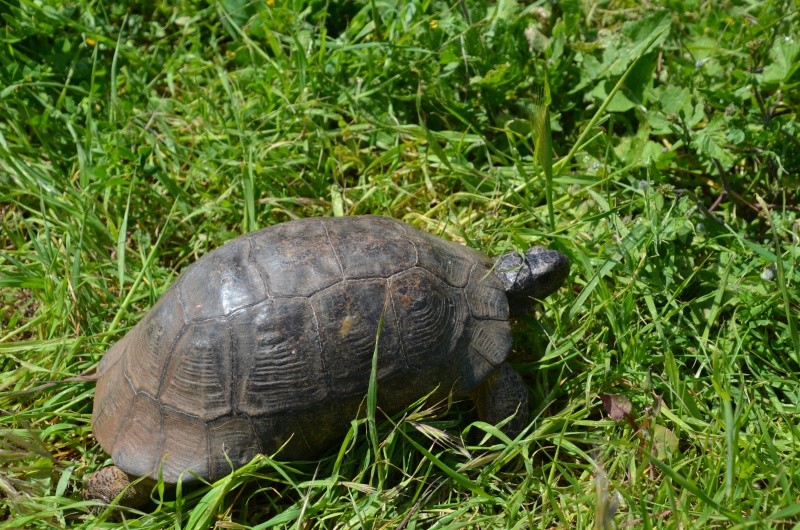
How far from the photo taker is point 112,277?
13.9ft

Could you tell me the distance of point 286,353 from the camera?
3096mm

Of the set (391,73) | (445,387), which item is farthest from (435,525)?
(391,73)

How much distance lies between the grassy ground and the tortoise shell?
0.19 meters

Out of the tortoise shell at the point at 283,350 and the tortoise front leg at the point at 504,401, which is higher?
the tortoise shell at the point at 283,350

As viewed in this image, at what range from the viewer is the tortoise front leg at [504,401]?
343cm

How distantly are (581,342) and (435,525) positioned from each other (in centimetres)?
123

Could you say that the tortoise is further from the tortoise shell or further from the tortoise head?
the tortoise head

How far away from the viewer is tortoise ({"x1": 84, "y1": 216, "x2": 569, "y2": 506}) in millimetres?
3109

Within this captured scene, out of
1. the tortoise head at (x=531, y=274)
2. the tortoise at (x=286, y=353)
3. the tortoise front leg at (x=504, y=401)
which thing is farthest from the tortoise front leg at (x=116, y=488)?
the tortoise head at (x=531, y=274)

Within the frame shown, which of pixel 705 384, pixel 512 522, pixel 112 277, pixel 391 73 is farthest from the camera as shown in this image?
pixel 391 73

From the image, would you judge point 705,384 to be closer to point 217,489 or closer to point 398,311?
point 398,311

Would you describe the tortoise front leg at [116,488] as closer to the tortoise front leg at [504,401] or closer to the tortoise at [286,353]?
the tortoise at [286,353]

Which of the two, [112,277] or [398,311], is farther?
[112,277]

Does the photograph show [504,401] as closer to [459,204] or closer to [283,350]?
[283,350]
